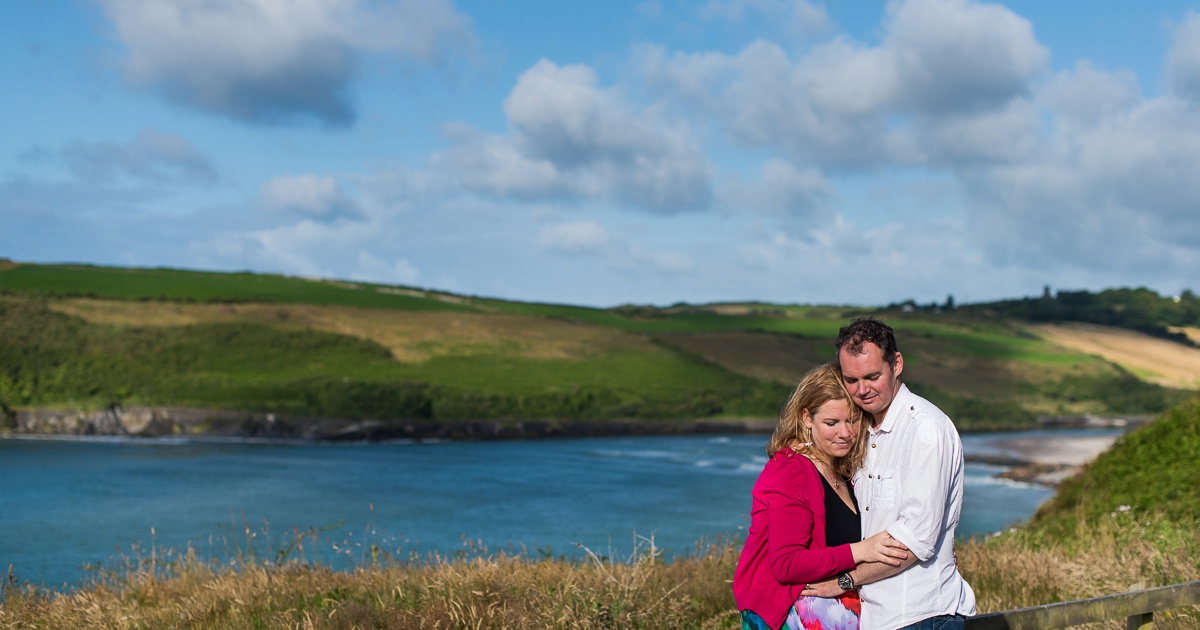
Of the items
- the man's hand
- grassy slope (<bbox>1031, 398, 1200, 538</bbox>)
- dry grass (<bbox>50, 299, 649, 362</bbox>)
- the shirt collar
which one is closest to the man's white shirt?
the shirt collar

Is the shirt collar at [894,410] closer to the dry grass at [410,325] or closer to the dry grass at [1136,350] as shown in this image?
the dry grass at [410,325]

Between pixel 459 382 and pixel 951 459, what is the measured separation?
57.9 metres

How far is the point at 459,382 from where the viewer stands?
197 feet

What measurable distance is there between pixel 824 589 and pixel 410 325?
225 feet

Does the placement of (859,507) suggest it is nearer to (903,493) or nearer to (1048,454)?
(903,493)

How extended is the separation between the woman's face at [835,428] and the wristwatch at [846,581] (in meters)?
0.45

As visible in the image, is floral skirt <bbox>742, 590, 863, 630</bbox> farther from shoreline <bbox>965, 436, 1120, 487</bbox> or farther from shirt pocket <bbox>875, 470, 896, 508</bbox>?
shoreline <bbox>965, 436, 1120, 487</bbox>

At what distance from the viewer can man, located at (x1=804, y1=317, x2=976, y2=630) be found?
10.3ft

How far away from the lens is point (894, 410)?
334 cm

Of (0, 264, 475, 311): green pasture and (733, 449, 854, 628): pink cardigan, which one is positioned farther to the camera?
(0, 264, 475, 311): green pasture

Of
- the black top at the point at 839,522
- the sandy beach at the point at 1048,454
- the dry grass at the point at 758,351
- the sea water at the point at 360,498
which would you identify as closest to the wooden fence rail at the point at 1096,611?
the black top at the point at 839,522

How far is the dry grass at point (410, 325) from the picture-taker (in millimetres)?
59625

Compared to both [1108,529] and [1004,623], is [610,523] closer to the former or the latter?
[1108,529]

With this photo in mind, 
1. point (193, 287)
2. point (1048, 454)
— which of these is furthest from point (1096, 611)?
point (193, 287)
